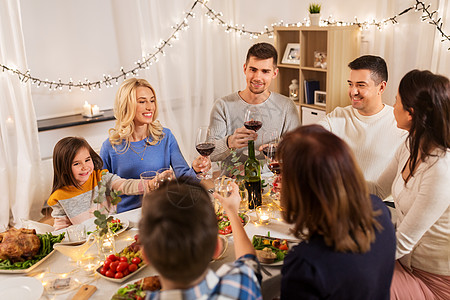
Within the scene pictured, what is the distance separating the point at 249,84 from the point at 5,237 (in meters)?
1.71

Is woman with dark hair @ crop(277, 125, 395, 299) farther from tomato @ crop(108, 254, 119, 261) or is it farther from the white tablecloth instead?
tomato @ crop(108, 254, 119, 261)

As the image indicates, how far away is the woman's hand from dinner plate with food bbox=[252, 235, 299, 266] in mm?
512

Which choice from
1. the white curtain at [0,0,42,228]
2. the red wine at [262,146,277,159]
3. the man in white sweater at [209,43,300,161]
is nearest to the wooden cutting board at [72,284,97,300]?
the red wine at [262,146,277,159]

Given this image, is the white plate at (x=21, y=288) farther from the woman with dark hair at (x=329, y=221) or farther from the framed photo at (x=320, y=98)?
the framed photo at (x=320, y=98)

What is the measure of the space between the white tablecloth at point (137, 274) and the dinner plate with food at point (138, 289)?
57 millimetres

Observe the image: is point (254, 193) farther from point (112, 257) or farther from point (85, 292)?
point (85, 292)

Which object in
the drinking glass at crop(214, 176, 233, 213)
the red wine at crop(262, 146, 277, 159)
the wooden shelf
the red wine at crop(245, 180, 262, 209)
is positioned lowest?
the red wine at crop(245, 180, 262, 209)

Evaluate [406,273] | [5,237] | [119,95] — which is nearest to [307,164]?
[406,273]

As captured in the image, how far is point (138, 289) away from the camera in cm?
132

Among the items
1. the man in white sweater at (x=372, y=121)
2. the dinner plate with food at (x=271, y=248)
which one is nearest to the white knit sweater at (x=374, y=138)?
the man in white sweater at (x=372, y=121)

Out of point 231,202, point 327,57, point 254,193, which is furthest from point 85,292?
point 327,57

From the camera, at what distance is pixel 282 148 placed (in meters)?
1.14

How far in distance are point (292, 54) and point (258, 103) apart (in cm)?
155

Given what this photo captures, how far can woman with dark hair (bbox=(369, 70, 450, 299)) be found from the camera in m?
1.52
